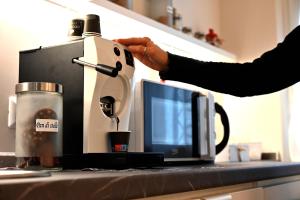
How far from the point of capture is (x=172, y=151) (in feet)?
5.59

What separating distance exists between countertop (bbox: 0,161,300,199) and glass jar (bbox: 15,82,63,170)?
0.08 metres

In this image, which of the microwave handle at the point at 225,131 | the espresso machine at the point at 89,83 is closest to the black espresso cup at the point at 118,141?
the espresso machine at the point at 89,83

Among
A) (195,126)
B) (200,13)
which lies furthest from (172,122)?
(200,13)

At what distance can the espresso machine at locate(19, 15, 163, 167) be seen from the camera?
3.92ft

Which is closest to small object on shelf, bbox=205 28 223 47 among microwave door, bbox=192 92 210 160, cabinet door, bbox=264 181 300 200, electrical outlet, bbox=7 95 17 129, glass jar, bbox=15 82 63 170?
microwave door, bbox=192 92 210 160

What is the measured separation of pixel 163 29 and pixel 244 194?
83 centimetres

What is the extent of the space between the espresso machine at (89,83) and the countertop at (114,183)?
0.64 feet

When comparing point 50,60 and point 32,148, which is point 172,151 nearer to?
point 50,60

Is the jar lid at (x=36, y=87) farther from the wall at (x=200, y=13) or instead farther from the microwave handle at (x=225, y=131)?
the wall at (x=200, y=13)

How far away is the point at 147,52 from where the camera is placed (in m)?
1.43

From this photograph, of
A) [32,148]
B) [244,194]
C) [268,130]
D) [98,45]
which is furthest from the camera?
[268,130]

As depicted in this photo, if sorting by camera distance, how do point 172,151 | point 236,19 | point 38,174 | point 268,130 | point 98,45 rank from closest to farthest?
point 38,174, point 98,45, point 172,151, point 268,130, point 236,19

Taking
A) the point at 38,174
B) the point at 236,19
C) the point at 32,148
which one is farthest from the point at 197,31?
the point at 38,174

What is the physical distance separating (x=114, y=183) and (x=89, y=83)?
0.43 metres
